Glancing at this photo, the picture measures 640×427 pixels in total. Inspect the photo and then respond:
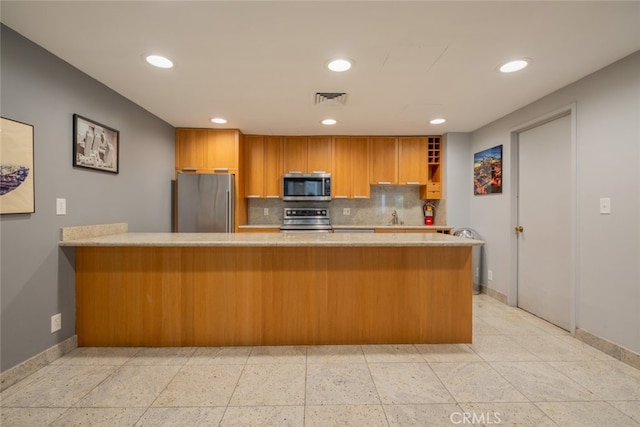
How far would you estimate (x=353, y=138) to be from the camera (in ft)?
14.9

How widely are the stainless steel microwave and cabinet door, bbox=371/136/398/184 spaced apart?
0.80 m

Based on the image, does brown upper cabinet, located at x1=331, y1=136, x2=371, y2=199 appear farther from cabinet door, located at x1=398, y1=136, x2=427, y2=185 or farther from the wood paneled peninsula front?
the wood paneled peninsula front

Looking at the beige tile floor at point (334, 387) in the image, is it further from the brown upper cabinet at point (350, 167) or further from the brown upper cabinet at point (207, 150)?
the brown upper cabinet at point (350, 167)

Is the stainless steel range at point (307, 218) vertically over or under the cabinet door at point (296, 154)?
under

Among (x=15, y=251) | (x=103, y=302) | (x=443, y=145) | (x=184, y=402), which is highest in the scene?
(x=443, y=145)

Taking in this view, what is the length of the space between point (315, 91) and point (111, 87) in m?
1.92

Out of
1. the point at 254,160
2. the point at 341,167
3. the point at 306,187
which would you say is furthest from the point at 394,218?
the point at 254,160

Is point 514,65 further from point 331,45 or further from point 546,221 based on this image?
point 546,221

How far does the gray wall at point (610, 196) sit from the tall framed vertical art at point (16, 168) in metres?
4.24

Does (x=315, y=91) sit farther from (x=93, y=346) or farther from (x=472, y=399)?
(x=93, y=346)

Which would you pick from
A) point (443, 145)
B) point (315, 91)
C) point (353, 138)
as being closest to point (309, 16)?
point (315, 91)

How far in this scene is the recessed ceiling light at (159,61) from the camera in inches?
85.0

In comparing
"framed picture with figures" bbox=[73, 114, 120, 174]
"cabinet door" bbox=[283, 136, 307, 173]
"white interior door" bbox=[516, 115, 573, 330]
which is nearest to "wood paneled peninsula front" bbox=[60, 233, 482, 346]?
"framed picture with figures" bbox=[73, 114, 120, 174]

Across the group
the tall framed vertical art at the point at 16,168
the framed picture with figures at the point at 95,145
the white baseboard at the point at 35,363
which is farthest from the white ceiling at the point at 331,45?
the white baseboard at the point at 35,363
